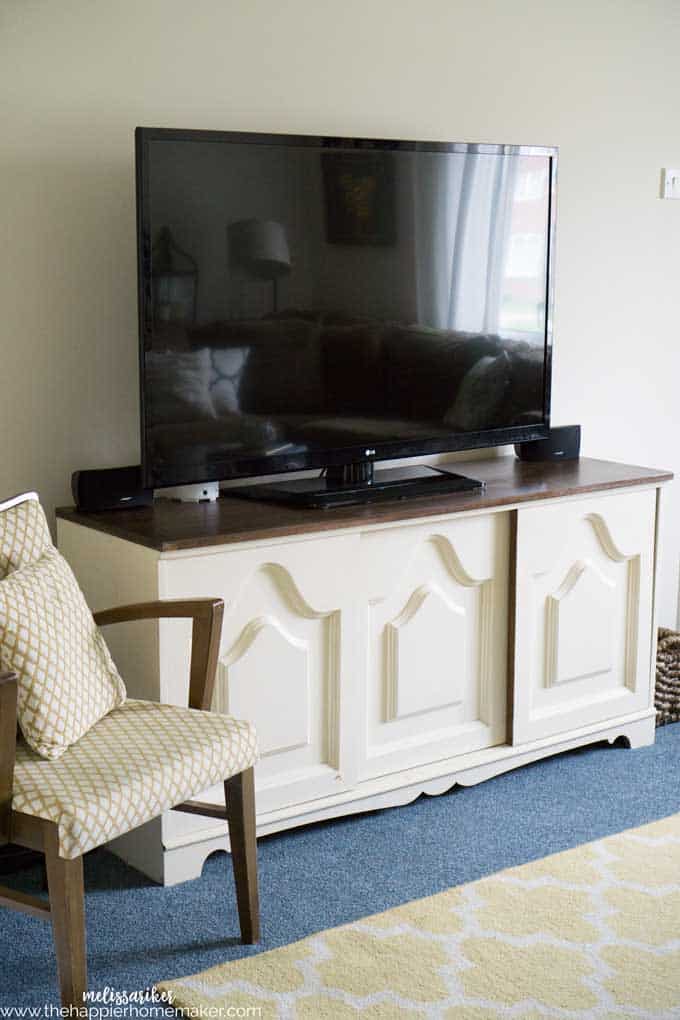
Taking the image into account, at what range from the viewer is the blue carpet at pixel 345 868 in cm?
227

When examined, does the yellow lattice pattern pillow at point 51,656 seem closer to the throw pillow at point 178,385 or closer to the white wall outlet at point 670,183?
the throw pillow at point 178,385

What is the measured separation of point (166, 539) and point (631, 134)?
205cm

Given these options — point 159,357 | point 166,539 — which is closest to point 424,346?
point 159,357

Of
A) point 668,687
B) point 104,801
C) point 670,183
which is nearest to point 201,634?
point 104,801

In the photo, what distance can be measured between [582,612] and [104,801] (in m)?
1.59

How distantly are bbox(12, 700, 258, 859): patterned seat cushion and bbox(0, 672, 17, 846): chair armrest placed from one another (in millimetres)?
21

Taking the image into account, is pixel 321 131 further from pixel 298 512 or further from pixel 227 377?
pixel 298 512

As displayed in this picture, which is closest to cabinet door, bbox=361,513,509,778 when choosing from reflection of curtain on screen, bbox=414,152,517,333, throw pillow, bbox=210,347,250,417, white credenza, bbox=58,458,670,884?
white credenza, bbox=58,458,670,884

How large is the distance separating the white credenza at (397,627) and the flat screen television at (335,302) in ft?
0.59

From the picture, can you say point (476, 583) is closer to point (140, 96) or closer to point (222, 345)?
point (222, 345)

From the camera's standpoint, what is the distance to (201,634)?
7.50 ft

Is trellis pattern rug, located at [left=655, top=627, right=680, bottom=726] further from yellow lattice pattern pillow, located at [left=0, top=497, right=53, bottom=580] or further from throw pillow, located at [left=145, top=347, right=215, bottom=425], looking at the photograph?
yellow lattice pattern pillow, located at [left=0, top=497, right=53, bottom=580]

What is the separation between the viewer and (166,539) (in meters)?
2.43

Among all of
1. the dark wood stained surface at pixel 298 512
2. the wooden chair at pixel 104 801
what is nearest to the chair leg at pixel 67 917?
the wooden chair at pixel 104 801
